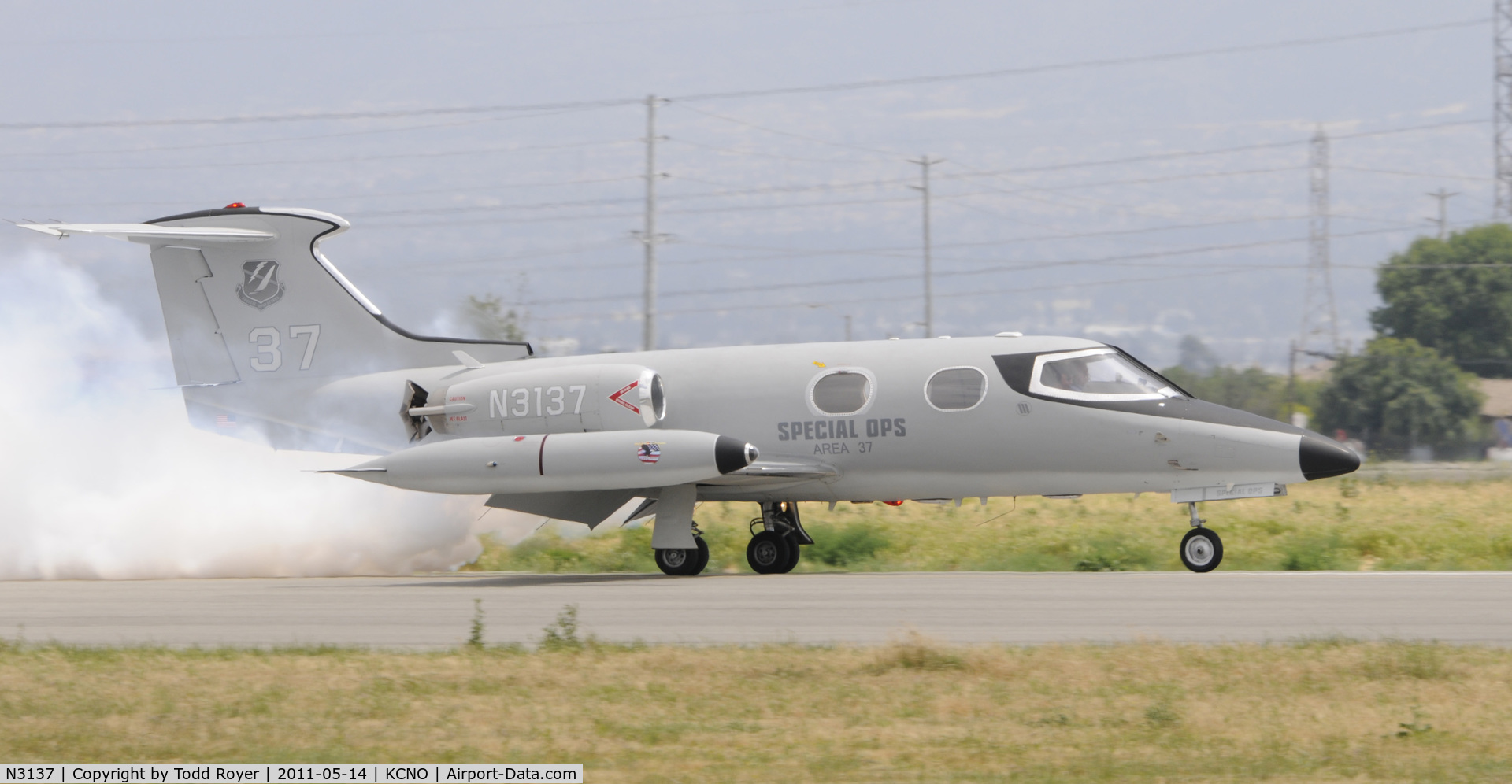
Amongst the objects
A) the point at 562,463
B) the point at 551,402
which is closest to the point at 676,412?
the point at 551,402

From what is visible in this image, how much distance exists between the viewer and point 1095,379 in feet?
60.0

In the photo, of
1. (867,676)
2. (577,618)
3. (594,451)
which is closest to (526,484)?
(594,451)

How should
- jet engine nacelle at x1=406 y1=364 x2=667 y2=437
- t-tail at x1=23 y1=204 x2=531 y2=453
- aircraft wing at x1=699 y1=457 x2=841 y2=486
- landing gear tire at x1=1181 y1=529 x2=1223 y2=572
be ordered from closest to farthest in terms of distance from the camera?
landing gear tire at x1=1181 y1=529 x2=1223 y2=572, aircraft wing at x1=699 y1=457 x2=841 y2=486, jet engine nacelle at x1=406 y1=364 x2=667 y2=437, t-tail at x1=23 y1=204 x2=531 y2=453

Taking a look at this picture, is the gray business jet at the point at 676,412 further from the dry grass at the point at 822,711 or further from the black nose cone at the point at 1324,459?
the dry grass at the point at 822,711

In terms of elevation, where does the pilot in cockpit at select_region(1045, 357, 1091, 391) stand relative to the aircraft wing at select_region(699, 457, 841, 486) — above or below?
above

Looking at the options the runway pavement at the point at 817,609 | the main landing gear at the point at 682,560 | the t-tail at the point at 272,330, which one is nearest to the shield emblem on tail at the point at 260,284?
the t-tail at the point at 272,330

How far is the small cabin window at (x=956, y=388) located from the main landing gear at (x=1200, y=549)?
2.91 m

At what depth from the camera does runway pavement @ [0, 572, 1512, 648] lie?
1186cm

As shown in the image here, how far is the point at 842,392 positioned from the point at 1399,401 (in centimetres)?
6591

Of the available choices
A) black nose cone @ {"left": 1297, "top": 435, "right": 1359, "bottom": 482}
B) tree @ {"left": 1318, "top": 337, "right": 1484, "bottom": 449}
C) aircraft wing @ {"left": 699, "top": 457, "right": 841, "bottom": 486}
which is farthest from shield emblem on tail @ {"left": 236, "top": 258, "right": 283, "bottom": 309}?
tree @ {"left": 1318, "top": 337, "right": 1484, "bottom": 449}

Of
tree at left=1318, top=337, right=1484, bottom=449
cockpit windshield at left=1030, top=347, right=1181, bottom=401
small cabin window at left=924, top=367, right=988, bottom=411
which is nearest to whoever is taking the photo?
cockpit windshield at left=1030, top=347, right=1181, bottom=401

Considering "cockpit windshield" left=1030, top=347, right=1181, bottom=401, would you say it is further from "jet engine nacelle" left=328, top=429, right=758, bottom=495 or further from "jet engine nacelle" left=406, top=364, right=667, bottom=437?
"jet engine nacelle" left=406, top=364, right=667, bottom=437

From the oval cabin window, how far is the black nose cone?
514cm

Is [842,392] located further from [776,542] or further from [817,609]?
[817,609]
